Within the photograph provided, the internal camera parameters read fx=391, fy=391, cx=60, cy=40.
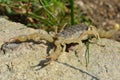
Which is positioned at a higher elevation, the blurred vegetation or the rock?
the blurred vegetation

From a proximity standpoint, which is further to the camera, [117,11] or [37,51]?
[117,11]

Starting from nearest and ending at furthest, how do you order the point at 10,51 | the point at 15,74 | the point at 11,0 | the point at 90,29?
the point at 15,74 < the point at 10,51 < the point at 90,29 < the point at 11,0

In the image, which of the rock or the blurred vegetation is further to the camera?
the blurred vegetation

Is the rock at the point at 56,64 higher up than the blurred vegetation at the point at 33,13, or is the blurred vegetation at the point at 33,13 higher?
the blurred vegetation at the point at 33,13

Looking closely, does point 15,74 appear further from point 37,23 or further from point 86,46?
point 37,23

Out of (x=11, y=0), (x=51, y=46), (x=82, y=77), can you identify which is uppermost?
(x=11, y=0)

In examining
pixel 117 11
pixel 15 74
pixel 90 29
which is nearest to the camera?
pixel 15 74

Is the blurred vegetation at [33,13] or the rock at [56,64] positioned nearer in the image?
the rock at [56,64]

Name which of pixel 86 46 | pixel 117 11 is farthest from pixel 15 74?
pixel 117 11
